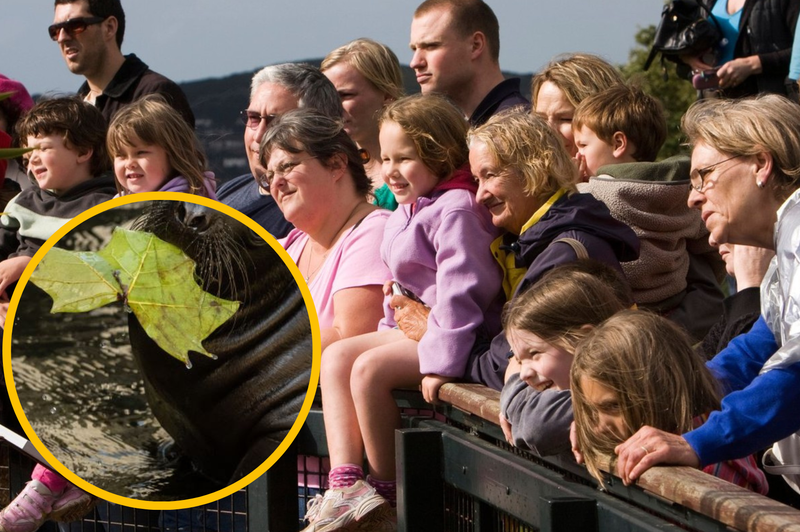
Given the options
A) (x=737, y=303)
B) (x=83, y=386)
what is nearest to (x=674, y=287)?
(x=737, y=303)

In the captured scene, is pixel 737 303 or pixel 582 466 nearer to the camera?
pixel 582 466

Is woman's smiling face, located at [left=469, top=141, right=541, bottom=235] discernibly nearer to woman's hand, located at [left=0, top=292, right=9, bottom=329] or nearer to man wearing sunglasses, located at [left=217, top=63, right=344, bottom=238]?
man wearing sunglasses, located at [left=217, top=63, right=344, bottom=238]

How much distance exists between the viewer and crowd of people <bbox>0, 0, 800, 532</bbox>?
278cm

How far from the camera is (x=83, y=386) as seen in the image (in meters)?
3.93

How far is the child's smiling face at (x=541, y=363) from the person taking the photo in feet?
10.4

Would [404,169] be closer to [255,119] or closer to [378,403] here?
[378,403]

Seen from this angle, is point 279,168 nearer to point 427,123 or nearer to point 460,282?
point 427,123

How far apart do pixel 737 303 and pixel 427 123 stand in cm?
115

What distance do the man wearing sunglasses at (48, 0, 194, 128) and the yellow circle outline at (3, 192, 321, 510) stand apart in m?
2.65

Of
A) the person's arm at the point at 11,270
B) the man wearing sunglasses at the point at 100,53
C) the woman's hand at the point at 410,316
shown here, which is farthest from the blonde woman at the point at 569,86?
the man wearing sunglasses at the point at 100,53

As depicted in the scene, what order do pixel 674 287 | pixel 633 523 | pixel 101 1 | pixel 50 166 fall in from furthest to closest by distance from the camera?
pixel 101 1
pixel 50 166
pixel 674 287
pixel 633 523

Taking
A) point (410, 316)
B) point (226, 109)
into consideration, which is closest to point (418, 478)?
point (410, 316)

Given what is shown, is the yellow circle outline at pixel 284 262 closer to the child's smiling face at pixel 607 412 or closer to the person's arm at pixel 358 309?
the person's arm at pixel 358 309

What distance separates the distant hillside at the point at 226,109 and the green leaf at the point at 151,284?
13.7ft
